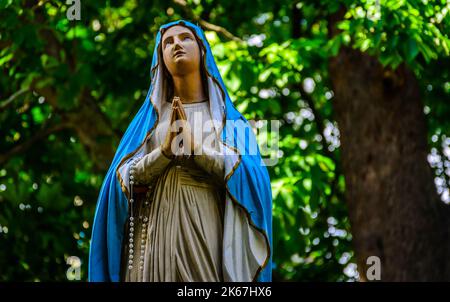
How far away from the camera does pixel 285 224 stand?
1189 centimetres

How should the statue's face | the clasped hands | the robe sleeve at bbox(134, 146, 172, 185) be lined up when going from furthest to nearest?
the statue's face < the robe sleeve at bbox(134, 146, 172, 185) < the clasped hands

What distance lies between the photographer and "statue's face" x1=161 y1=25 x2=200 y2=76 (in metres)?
7.81

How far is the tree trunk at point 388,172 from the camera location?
12547 mm

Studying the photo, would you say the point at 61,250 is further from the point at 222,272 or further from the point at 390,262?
the point at 222,272

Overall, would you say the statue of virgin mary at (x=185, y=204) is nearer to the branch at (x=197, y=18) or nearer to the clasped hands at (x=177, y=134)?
the clasped hands at (x=177, y=134)

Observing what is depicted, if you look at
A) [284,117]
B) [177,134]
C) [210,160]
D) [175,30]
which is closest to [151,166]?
[177,134]

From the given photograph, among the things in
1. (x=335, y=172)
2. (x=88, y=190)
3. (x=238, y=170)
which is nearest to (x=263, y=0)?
(x=335, y=172)

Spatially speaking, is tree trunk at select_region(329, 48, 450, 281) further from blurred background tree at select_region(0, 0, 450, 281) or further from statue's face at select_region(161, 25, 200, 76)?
statue's face at select_region(161, 25, 200, 76)

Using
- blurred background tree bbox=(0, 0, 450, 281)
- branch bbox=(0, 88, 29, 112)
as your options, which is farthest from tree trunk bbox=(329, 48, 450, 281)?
branch bbox=(0, 88, 29, 112)

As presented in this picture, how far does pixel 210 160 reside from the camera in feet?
24.2

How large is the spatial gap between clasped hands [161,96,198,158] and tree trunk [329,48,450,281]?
541 centimetres

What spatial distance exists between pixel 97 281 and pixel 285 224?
4747mm

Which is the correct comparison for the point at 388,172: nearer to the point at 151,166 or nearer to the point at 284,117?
the point at 284,117

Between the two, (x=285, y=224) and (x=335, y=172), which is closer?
(x=285, y=224)
